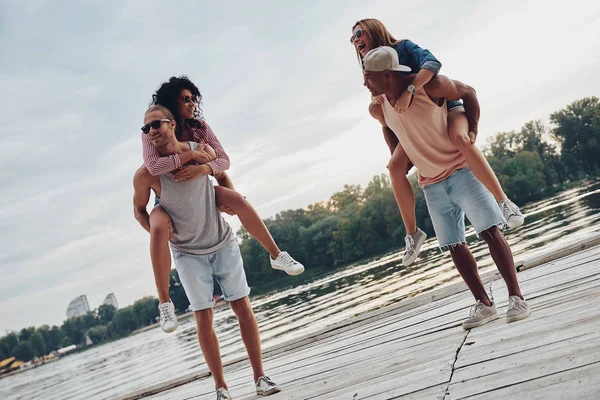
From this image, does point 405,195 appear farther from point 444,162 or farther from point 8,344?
point 8,344

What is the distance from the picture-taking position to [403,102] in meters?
2.91

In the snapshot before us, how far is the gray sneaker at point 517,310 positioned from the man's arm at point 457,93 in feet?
3.11

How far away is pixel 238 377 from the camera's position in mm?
4148

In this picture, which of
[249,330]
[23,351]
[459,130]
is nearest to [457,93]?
[459,130]

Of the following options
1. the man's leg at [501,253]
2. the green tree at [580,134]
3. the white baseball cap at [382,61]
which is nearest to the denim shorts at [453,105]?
the white baseball cap at [382,61]

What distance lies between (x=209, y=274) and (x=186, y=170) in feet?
2.05

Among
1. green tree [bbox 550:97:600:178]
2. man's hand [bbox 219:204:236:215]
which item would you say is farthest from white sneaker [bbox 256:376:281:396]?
green tree [bbox 550:97:600:178]

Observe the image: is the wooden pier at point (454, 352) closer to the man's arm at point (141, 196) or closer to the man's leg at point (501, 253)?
the man's leg at point (501, 253)

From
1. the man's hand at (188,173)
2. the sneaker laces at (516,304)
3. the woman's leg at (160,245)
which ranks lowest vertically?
the sneaker laces at (516,304)

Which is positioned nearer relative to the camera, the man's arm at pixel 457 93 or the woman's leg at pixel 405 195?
the man's arm at pixel 457 93

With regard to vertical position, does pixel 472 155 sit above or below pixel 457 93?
below

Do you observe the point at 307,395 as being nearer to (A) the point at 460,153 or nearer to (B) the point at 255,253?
(A) the point at 460,153

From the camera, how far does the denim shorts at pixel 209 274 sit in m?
3.11

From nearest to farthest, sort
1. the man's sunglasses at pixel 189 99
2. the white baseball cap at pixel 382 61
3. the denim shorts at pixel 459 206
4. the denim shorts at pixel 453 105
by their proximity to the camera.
Answer: 1. the white baseball cap at pixel 382 61
2. the denim shorts at pixel 459 206
3. the denim shorts at pixel 453 105
4. the man's sunglasses at pixel 189 99
